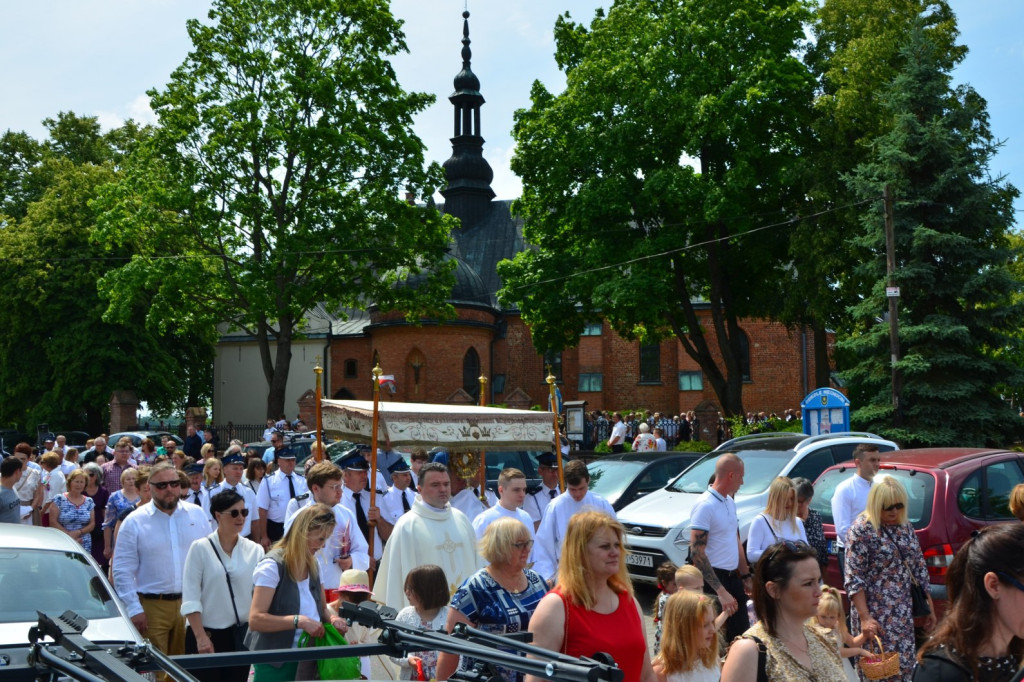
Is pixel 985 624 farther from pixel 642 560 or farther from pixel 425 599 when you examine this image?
pixel 642 560

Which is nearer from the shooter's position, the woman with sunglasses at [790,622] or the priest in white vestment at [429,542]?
the woman with sunglasses at [790,622]

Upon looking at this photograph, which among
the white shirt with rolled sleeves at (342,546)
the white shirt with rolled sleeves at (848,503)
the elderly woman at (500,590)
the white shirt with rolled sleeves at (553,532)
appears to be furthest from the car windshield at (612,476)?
the elderly woman at (500,590)

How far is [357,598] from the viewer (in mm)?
5020

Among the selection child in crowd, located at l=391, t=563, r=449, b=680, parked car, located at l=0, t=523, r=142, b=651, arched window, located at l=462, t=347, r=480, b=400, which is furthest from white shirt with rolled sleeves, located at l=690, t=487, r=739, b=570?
arched window, located at l=462, t=347, r=480, b=400

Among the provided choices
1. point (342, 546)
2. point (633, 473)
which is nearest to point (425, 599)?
point (342, 546)

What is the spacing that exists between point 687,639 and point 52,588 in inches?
150

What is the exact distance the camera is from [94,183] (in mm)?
38406

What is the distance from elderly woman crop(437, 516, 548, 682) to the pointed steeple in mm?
51898

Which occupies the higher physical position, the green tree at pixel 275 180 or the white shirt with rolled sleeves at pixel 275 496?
the green tree at pixel 275 180

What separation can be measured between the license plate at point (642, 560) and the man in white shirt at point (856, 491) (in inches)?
115

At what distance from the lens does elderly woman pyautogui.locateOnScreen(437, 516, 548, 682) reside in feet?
14.6

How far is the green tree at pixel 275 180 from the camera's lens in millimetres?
27875

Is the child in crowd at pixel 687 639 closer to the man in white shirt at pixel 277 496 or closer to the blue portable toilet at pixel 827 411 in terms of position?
the man in white shirt at pixel 277 496

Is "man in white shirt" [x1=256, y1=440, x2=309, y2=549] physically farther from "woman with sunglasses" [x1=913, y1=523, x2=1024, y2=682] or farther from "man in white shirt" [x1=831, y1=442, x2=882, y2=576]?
"woman with sunglasses" [x1=913, y1=523, x2=1024, y2=682]
